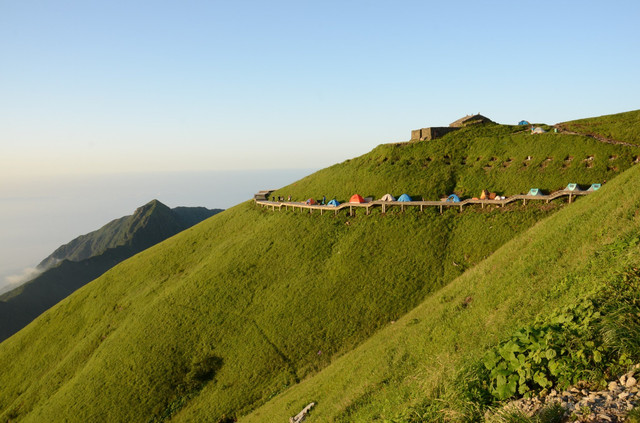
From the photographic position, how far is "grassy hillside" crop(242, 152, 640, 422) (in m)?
12.9

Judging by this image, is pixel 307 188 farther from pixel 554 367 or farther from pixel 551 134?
pixel 554 367

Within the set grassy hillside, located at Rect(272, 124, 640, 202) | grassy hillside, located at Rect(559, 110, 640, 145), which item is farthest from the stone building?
grassy hillside, located at Rect(559, 110, 640, 145)

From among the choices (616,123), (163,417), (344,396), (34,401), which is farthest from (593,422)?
(616,123)

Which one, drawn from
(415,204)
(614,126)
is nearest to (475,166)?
(415,204)

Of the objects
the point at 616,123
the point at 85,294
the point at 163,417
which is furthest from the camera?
the point at 85,294

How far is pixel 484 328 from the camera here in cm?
1902

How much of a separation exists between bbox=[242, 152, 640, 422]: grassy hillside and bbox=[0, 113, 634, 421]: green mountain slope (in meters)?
7.20

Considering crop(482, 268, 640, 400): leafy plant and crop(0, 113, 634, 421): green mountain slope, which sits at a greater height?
crop(482, 268, 640, 400): leafy plant

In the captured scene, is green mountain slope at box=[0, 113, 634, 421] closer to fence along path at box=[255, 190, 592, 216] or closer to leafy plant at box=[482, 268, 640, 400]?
fence along path at box=[255, 190, 592, 216]

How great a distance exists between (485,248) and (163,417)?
46028 mm

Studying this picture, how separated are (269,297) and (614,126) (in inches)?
2686

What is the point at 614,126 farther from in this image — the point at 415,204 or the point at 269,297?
the point at 269,297

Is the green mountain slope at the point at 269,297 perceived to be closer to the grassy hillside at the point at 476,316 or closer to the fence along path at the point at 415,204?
the fence along path at the point at 415,204

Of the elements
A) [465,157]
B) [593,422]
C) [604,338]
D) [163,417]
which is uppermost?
[465,157]
